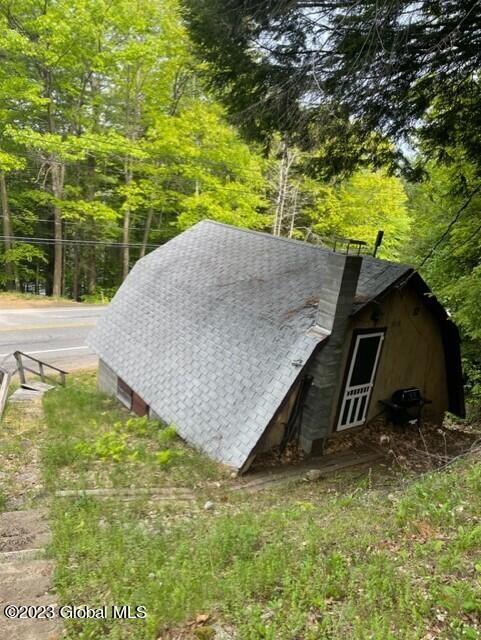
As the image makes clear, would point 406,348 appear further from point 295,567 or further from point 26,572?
point 26,572

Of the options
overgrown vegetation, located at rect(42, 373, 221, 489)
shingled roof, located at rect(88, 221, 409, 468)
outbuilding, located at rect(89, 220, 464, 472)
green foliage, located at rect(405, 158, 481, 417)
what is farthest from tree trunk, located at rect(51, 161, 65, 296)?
green foliage, located at rect(405, 158, 481, 417)

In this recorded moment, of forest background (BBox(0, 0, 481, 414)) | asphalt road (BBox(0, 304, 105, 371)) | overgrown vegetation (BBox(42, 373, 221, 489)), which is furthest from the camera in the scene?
forest background (BBox(0, 0, 481, 414))

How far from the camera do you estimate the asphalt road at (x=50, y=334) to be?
50.9 ft

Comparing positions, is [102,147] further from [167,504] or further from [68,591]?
[68,591]

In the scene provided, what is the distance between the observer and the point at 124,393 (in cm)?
1124

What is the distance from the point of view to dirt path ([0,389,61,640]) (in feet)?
10.6

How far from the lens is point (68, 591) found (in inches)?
145

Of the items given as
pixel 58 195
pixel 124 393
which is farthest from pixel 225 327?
pixel 58 195

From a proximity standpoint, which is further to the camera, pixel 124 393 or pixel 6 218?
pixel 6 218

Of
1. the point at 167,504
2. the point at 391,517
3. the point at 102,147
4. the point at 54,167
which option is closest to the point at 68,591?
the point at 167,504

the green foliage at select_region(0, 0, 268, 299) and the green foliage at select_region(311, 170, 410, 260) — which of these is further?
the green foliage at select_region(311, 170, 410, 260)

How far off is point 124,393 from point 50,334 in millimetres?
7930

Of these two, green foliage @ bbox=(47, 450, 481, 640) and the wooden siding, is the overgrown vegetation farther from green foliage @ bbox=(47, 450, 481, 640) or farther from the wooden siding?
the wooden siding

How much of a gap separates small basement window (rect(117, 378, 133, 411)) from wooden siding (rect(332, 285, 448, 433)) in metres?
5.55
